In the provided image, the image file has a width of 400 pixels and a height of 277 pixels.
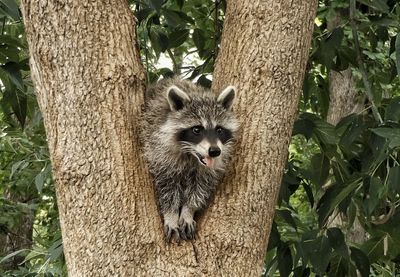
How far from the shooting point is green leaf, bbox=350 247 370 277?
12.0ft

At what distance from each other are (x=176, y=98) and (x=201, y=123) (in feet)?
0.63

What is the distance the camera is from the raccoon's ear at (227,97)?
3.23 metres

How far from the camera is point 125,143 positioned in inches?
114

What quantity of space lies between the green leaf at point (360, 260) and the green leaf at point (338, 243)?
0.56 feet

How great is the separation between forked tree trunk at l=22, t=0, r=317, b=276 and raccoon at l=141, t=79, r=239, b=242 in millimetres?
167

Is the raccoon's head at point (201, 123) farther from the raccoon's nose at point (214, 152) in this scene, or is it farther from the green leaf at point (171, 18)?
the green leaf at point (171, 18)

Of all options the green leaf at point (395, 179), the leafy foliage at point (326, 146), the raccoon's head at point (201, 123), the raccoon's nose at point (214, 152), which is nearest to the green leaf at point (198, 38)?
the leafy foliage at point (326, 146)

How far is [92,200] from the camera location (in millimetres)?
2789

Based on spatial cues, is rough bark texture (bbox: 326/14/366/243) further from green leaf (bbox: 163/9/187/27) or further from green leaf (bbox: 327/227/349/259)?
green leaf (bbox: 327/227/349/259)

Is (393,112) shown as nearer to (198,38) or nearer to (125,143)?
(125,143)

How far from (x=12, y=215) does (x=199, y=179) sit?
11.7 ft

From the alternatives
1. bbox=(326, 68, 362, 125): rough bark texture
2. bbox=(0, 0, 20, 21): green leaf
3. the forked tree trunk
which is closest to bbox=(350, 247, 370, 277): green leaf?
the forked tree trunk

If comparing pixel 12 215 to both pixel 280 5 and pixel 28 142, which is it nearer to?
pixel 28 142

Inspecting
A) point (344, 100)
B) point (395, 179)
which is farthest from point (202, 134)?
point (344, 100)
